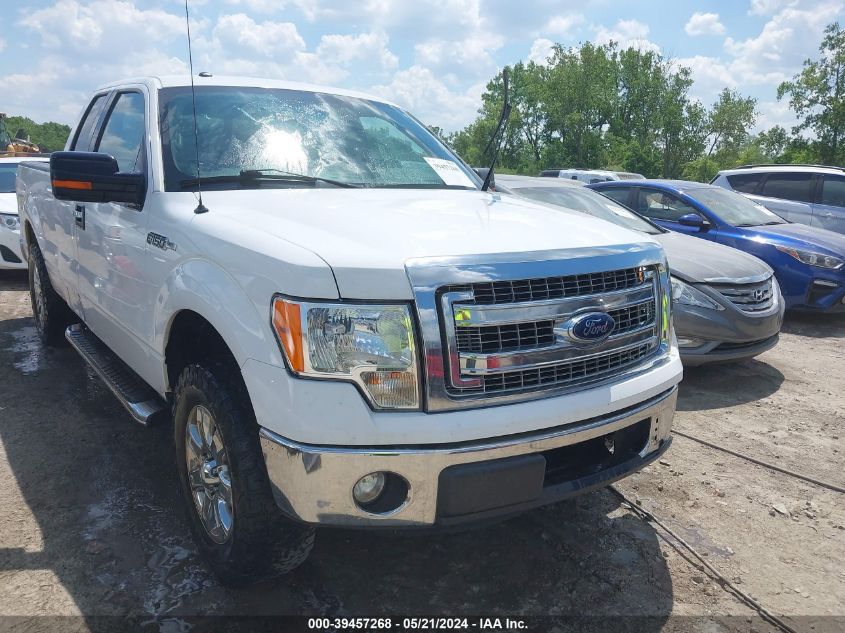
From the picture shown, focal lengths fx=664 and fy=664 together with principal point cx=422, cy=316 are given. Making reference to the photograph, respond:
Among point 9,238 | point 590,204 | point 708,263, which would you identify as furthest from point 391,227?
point 9,238

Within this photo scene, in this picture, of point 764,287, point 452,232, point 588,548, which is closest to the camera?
→ point 452,232

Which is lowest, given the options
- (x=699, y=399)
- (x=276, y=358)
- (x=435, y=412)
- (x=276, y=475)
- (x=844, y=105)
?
(x=699, y=399)

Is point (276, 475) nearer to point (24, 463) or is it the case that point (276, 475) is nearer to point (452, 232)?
point (452, 232)

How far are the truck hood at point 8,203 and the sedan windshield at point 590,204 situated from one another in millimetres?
6225

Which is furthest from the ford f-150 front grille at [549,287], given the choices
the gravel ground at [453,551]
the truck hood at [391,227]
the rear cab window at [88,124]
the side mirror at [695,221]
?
the side mirror at [695,221]

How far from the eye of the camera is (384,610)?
2400 millimetres

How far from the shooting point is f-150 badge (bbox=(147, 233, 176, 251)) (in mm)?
2656

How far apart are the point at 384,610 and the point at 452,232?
4.53 ft

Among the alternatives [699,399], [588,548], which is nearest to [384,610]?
[588,548]

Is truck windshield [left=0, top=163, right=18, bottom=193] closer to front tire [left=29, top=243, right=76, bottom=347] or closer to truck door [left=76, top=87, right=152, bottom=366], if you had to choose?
front tire [left=29, top=243, right=76, bottom=347]

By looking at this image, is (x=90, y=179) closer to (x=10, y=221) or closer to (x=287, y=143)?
(x=287, y=143)

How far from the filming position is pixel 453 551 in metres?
2.78

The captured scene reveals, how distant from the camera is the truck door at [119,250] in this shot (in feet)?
9.88

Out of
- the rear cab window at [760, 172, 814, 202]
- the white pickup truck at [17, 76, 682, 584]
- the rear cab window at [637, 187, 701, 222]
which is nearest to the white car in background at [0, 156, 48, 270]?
the white pickup truck at [17, 76, 682, 584]
